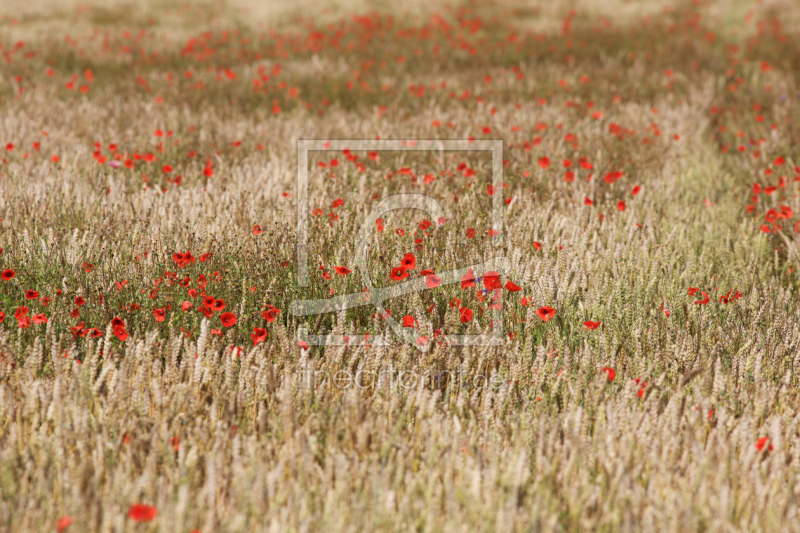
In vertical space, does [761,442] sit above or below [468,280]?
below

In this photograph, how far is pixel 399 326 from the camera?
7.65 feet

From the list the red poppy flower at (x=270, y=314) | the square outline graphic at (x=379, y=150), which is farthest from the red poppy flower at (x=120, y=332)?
the square outline graphic at (x=379, y=150)

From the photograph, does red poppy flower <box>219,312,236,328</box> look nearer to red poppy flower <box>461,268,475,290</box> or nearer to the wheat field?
the wheat field

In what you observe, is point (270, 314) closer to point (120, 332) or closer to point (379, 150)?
point (120, 332)

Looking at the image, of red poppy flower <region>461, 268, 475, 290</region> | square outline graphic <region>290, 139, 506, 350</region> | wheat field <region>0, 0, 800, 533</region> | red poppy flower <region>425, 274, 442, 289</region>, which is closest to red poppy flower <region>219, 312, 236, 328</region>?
wheat field <region>0, 0, 800, 533</region>

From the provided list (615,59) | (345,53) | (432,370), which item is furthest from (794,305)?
(345,53)

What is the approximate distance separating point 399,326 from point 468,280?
42cm

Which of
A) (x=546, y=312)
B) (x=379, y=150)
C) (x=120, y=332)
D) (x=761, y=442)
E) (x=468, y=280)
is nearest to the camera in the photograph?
(x=761, y=442)

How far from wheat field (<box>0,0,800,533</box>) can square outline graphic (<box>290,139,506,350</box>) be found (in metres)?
0.03

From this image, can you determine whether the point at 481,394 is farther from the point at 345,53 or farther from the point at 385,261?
the point at 345,53

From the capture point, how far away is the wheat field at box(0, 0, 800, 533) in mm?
1527

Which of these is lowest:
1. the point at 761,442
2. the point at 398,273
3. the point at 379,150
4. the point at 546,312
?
the point at 761,442

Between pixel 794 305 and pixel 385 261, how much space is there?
1743 mm

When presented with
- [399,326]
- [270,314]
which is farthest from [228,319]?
[399,326]
